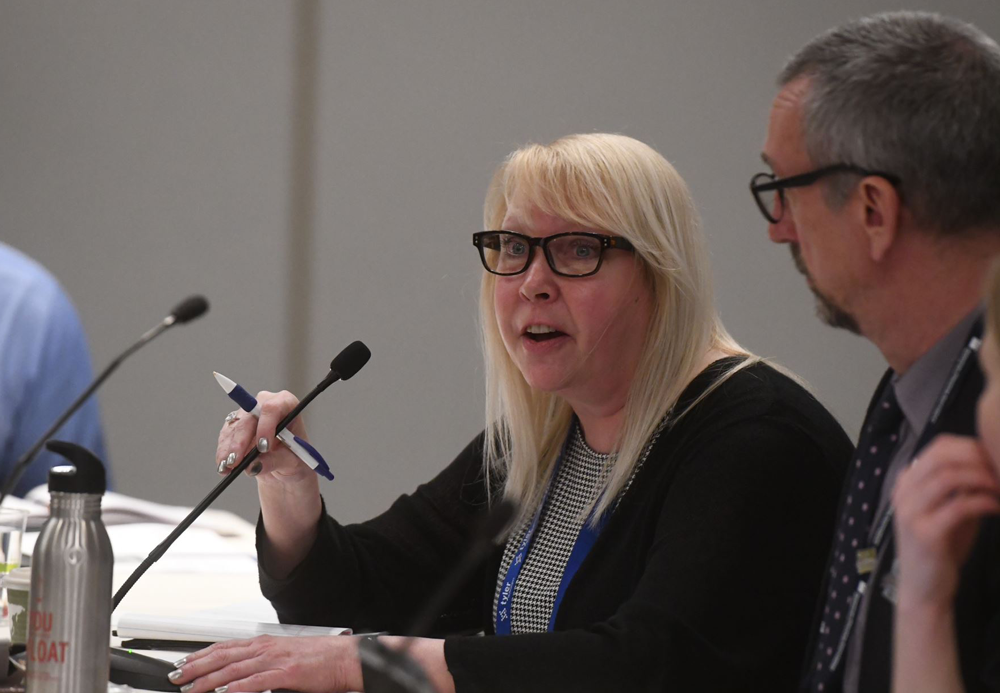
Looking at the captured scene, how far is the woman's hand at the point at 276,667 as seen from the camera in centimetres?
130

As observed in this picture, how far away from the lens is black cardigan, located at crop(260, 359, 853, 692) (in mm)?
1315

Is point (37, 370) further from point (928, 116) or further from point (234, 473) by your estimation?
Result: point (928, 116)

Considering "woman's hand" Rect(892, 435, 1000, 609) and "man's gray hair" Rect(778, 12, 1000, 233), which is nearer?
"woman's hand" Rect(892, 435, 1000, 609)

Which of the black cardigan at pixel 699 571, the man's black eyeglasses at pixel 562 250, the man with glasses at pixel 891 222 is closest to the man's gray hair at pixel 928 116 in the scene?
the man with glasses at pixel 891 222

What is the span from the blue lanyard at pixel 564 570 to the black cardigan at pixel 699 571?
0.9 inches

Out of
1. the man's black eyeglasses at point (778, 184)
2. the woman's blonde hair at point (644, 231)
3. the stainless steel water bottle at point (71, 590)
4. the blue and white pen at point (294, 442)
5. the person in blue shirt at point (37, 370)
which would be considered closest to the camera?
the stainless steel water bottle at point (71, 590)

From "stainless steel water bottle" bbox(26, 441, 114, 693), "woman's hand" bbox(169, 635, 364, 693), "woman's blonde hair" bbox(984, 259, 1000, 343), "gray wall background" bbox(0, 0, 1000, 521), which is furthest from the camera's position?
"gray wall background" bbox(0, 0, 1000, 521)

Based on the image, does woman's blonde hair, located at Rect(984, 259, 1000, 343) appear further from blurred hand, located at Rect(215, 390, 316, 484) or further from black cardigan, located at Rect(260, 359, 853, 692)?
blurred hand, located at Rect(215, 390, 316, 484)

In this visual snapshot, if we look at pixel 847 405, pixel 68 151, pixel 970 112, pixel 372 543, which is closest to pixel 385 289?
pixel 68 151

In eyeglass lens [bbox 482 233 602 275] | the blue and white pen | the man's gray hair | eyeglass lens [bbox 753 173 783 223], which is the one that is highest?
the man's gray hair

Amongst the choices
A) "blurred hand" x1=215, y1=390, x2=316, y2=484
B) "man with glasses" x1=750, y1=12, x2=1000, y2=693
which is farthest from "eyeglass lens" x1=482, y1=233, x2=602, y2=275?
"man with glasses" x1=750, y1=12, x2=1000, y2=693

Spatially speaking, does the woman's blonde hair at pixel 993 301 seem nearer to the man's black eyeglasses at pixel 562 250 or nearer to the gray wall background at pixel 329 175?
the man's black eyeglasses at pixel 562 250

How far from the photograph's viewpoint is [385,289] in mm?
3891

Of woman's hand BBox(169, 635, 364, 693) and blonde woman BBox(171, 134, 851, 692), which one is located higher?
blonde woman BBox(171, 134, 851, 692)
